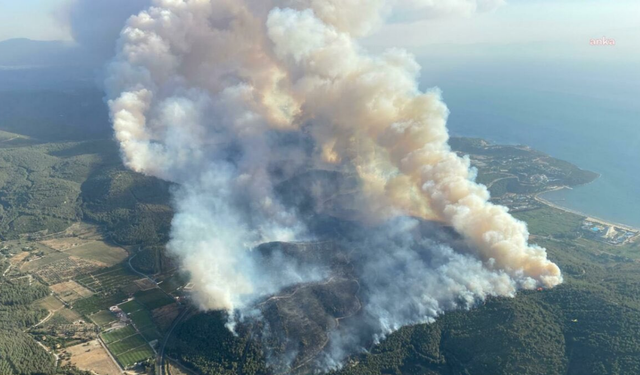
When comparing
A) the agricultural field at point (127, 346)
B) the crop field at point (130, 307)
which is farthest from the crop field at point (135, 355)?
the crop field at point (130, 307)

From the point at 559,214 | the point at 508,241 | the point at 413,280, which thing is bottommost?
the point at 559,214

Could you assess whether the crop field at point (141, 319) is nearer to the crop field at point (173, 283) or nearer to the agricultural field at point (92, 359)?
the crop field at point (173, 283)

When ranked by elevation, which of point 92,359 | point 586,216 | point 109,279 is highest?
point 109,279

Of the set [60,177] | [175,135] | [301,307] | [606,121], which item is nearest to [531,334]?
[301,307]

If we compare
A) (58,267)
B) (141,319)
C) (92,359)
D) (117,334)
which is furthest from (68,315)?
(58,267)

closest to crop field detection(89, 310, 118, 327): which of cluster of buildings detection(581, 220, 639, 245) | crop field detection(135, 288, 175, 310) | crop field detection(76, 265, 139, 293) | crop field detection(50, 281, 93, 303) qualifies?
crop field detection(135, 288, 175, 310)

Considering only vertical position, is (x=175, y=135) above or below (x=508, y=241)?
above

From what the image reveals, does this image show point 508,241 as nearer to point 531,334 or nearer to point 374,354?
point 531,334

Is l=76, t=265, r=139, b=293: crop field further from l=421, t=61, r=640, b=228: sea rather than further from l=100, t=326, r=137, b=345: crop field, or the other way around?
l=421, t=61, r=640, b=228: sea

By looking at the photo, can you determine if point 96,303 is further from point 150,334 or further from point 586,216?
point 586,216
